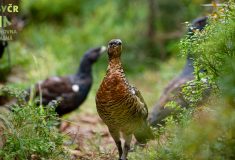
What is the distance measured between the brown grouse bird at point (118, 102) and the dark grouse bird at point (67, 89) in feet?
8.23

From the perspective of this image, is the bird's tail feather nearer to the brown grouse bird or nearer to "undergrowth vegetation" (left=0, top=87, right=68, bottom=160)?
the brown grouse bird

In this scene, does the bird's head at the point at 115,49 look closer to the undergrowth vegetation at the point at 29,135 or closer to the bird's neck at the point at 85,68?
the undergrowth vegetation at the point at 29,135

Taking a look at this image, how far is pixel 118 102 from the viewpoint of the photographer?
5.43 m

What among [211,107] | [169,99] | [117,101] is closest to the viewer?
[211,107]

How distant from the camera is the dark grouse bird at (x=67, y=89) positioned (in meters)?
8.41

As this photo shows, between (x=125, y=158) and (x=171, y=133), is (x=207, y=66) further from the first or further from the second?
(x=125, y=158)

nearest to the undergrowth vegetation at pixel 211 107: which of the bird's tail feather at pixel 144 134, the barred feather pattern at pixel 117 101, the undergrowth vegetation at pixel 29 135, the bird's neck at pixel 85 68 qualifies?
the barred feather pattern at pixel 117 101

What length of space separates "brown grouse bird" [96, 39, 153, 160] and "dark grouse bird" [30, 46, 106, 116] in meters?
2.51

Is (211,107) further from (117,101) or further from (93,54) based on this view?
(93,54)

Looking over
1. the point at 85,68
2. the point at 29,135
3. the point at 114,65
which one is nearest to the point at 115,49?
the point at 114,65

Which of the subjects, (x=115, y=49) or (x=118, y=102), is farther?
(x=115, y=49)

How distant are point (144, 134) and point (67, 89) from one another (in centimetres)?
278

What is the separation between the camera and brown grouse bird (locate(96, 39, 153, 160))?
543cm

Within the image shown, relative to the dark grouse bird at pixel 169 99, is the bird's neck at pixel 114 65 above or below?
above
